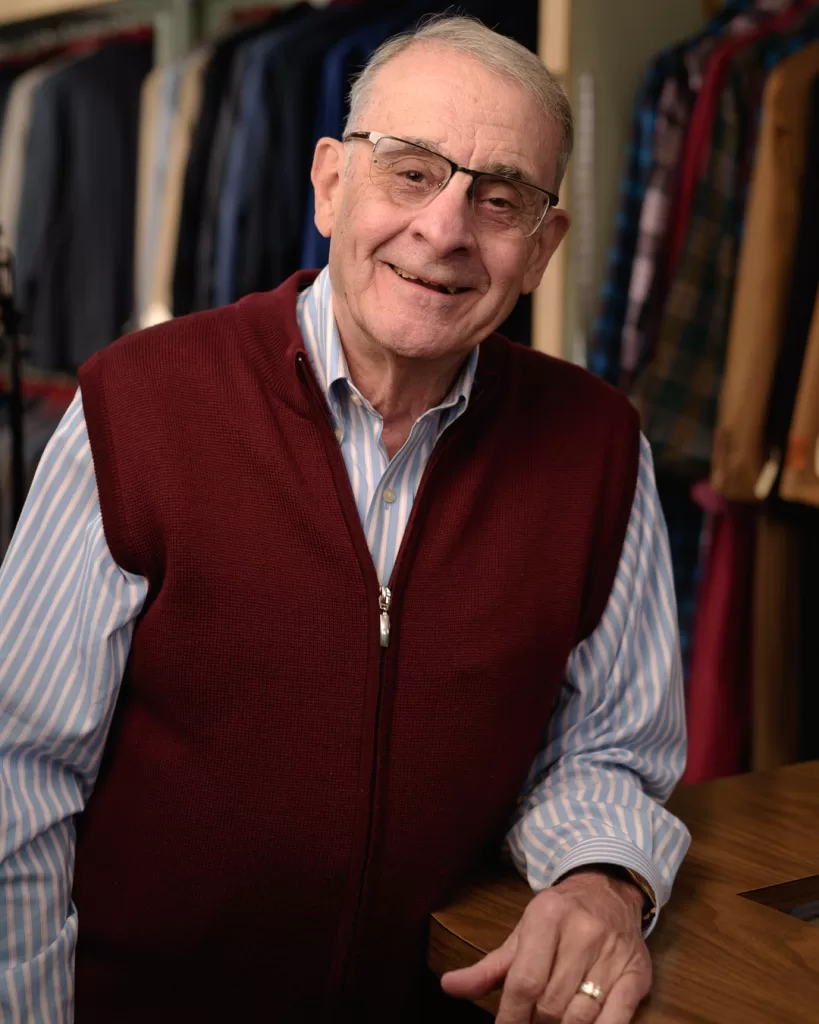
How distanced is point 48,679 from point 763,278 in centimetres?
139

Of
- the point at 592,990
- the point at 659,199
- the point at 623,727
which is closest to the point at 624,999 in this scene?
the point at 592,990

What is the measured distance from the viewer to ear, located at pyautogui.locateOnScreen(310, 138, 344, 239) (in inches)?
46.5

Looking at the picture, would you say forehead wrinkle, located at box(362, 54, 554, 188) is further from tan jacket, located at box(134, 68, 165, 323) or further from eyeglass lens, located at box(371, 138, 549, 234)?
tan jacket, located at box(134, 68, 165, 323)

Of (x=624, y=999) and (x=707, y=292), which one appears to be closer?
(x=624, y=999)

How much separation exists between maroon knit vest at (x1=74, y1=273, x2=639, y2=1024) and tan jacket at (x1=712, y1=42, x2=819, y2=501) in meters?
0.94

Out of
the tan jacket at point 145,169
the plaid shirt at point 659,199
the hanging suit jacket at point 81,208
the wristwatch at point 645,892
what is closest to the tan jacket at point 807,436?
the plaid shirt at point 659,199

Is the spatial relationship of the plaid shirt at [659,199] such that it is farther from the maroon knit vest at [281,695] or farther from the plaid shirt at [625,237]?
the maroon knit vest at [281,695]

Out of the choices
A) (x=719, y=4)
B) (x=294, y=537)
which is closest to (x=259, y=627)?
(x=294, y=537)

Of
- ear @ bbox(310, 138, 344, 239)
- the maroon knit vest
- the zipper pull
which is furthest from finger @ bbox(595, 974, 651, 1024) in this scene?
ear @ bbox(310, 138, 344, 239)

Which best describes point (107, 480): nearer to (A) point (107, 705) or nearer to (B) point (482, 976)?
(A) point (107, 705)

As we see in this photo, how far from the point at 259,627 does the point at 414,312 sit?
31 cm

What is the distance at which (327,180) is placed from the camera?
3.93ft

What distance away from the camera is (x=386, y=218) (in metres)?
1.10

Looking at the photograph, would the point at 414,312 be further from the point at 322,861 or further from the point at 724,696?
the point at 724,696
